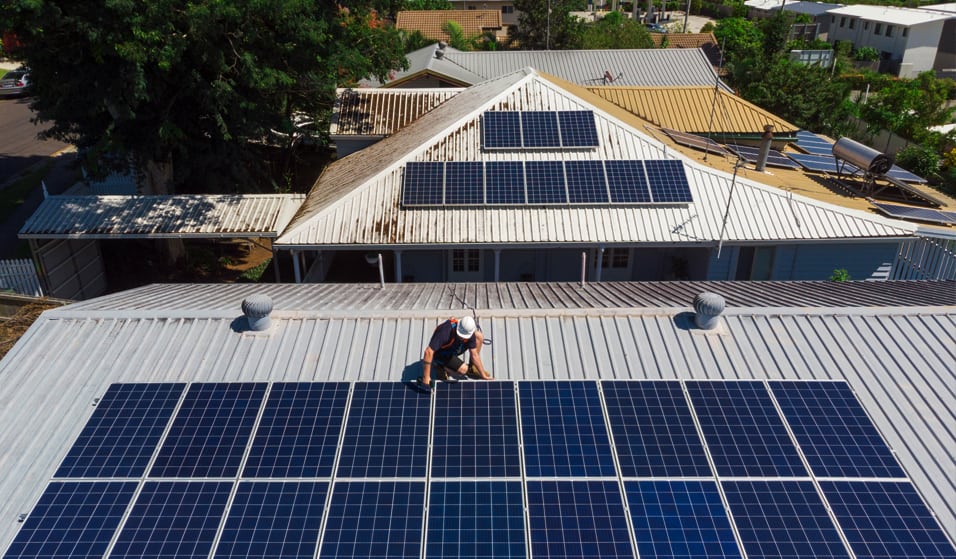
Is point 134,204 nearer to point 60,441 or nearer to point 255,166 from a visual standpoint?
point 255,166

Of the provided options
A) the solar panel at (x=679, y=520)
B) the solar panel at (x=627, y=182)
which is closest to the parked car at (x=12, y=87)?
the solar panel at (x=627, y=182)

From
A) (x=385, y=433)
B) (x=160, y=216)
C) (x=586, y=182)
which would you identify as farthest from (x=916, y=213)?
(x=160, y=216)

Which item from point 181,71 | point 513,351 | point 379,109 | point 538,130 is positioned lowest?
point 513,351

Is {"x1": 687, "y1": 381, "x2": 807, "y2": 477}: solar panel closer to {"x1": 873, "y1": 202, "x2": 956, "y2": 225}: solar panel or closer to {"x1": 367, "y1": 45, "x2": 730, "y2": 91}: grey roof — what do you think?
{"x1": 873, "y1": 202, "x2": 956, "y2": 225}: solar panel

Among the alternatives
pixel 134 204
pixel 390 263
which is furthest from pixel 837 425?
pixel 134 204

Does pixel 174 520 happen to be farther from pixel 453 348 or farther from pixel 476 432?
pixel 453 348

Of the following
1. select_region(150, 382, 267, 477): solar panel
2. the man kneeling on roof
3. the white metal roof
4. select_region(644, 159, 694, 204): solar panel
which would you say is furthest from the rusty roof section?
select_region(150, 382, 267, 477): solar panel

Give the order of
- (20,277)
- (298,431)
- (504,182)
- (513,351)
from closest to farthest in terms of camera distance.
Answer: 1. (298,431)
2. (513,351)
3. (504,182)
4. (20,277)
